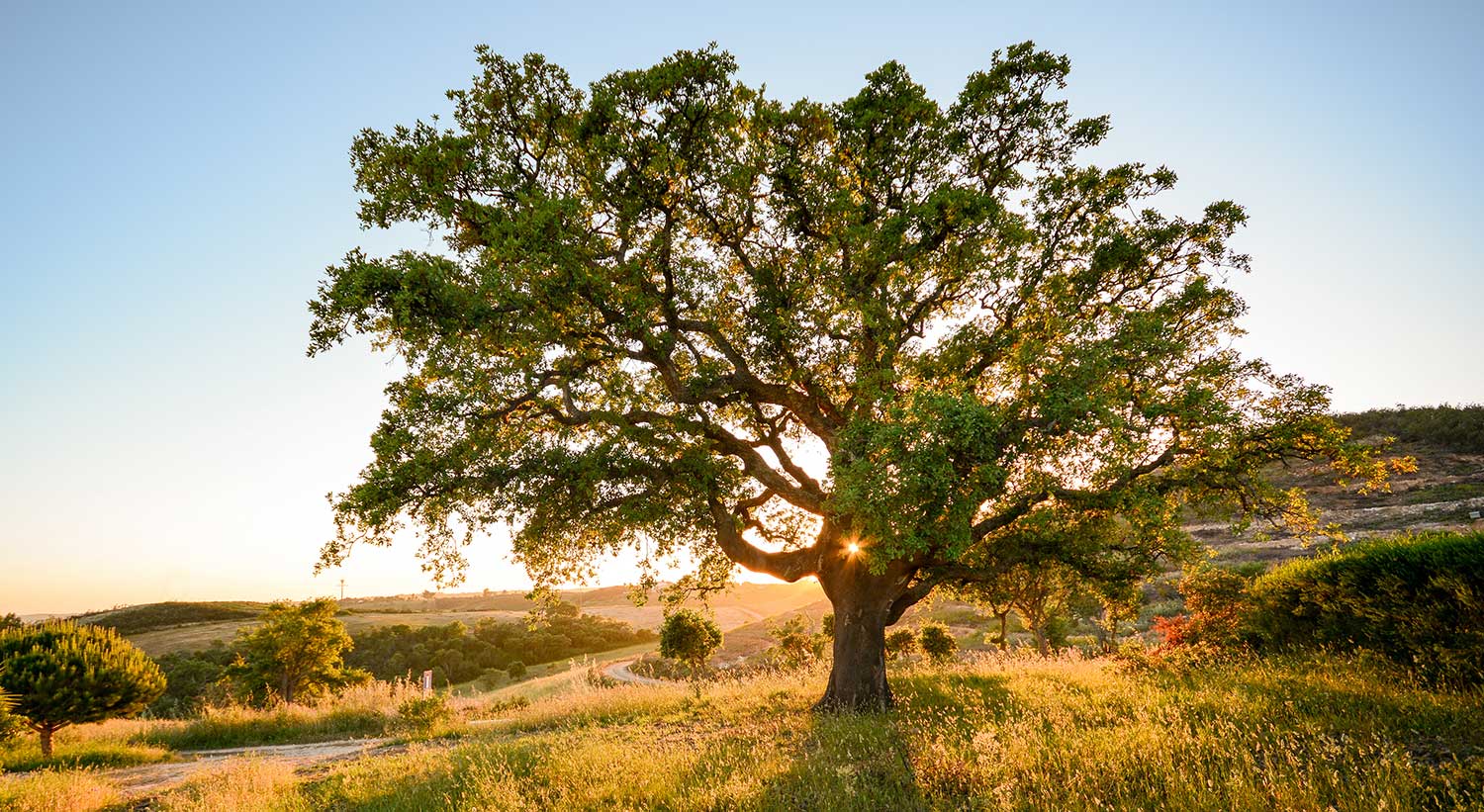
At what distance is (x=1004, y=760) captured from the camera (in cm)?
648

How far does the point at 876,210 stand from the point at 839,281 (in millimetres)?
1849

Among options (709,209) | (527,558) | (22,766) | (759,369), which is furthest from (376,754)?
(709,209)

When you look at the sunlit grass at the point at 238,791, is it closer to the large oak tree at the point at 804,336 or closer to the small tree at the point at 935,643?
the large oak tree at the point at 804,336

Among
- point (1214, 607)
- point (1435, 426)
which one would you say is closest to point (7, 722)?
point (1214, 607)

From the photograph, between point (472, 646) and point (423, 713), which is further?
point (472, 646)

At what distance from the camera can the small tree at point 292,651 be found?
83.3 ft

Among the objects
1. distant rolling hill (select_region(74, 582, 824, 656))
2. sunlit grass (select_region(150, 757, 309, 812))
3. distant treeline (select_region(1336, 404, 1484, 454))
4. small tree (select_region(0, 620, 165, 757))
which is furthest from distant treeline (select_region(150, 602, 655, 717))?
distant treeline (select_region(1336, 404, 1484, 454))

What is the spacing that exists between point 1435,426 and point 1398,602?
6789cm

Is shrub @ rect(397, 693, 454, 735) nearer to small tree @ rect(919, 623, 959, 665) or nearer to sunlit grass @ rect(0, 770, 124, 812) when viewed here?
sunlit grass @ rect(0, 770, 124, 812)

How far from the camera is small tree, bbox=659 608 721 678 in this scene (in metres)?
23.4

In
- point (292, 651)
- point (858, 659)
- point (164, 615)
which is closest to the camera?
point (858, 659)

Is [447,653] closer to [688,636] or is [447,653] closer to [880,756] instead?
[688,636]

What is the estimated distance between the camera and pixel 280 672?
26.0m

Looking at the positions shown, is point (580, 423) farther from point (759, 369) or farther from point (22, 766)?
point (22, 766)
